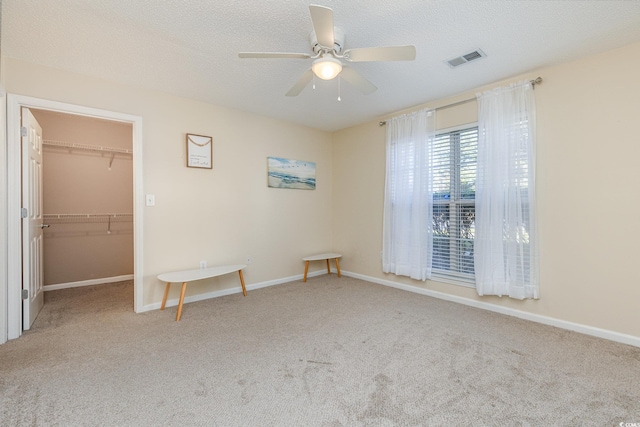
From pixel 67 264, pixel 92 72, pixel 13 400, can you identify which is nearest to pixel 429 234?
pixel 13 400

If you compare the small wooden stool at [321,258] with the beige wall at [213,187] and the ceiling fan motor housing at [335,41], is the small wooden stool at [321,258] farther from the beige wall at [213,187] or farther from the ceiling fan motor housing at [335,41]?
the ceiling fan motor housing at [335,41]

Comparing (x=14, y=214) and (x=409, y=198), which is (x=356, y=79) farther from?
(x=14, y=214)

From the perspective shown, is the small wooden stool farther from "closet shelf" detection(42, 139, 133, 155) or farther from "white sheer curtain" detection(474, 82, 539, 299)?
"closet shelf" detection(42, 139, 133, 155)

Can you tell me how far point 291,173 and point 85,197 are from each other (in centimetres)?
309

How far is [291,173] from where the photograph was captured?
427cm

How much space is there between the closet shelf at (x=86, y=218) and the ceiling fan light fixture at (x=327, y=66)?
4.09 meters

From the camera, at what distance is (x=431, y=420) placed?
1452mm

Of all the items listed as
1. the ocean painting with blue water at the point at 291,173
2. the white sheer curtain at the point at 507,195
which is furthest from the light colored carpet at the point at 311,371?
the ocean painting with blue water at the point at 291,173

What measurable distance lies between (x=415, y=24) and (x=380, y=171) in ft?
7.39

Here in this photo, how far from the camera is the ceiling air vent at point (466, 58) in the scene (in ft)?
7.75

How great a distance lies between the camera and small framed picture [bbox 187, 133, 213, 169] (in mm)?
3320

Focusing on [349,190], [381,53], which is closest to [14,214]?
[381,53]

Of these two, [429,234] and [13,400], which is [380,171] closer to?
[429,234]

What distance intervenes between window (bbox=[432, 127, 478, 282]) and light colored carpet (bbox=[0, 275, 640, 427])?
60cm
